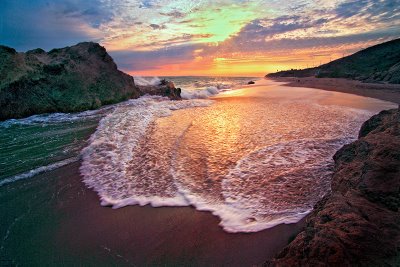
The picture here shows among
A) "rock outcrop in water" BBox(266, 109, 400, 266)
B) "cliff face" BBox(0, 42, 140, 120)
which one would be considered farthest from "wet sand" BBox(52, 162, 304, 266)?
"cliff face" BBox(0, 42, 140, 120)

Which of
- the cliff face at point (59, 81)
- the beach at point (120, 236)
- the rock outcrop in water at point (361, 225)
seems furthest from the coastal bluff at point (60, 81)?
the rock outcrop in water at point (361, 225)

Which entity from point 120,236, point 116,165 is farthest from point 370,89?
point 120,236

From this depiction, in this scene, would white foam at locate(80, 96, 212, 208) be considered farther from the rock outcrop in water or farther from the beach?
the rock outcrop in water

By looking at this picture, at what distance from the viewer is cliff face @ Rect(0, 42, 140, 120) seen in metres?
10.8

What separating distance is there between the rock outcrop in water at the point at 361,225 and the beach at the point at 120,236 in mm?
712

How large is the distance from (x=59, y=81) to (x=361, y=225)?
14182 mm

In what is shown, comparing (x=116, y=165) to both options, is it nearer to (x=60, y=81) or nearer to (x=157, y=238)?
(x=157, y=238)

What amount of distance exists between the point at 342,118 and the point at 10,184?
29.0 ft

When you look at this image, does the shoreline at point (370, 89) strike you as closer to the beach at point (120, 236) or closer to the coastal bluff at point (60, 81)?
the beach at point (120, 236)

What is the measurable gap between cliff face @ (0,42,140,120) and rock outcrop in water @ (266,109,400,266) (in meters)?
12.4

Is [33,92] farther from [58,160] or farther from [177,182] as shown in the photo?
[177,182]

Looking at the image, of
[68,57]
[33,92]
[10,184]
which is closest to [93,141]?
[10,184]

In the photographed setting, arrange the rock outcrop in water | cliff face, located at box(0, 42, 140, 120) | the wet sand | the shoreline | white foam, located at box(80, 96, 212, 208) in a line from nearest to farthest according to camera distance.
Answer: the rock outcrop in water, the wet sand, white foam, located at box(80, 96, 212, 208), cliff face, located at box(0, 42, 140, 120), the shoreline

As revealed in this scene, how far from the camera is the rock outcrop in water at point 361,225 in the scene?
4.79 feet
